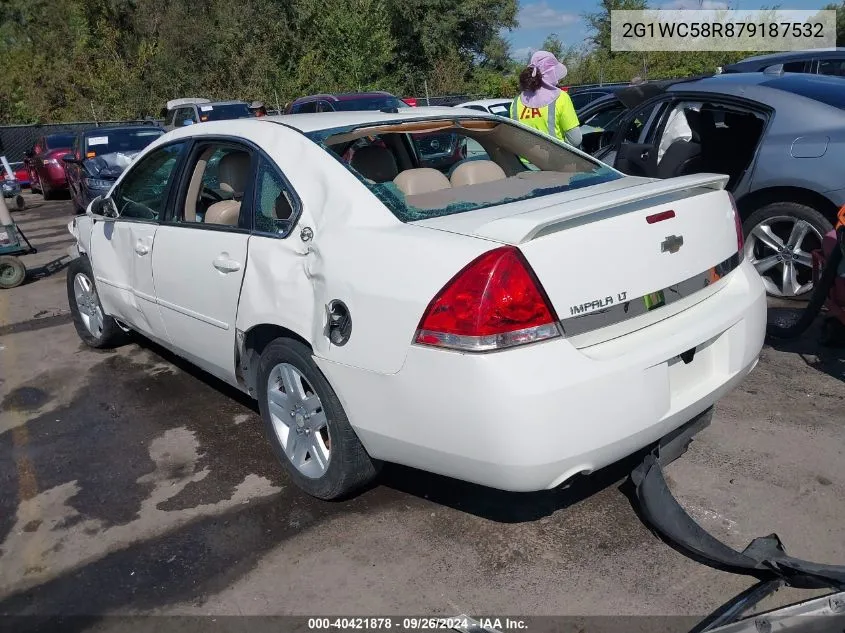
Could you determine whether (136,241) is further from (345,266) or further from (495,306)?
(495,306)

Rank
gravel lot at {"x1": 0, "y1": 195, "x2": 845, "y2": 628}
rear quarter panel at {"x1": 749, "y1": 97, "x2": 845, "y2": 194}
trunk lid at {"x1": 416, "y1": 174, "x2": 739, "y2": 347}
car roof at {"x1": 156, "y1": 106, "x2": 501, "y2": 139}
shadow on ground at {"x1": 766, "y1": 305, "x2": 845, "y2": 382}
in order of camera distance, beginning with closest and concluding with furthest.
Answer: trunk lid at {"x1": 416, "y1": 174, "x2": 739, "y2": 347}
gravel lot at {"x1": 0, "y1": 195, "x2": 845, "y2": 628}
car roof at {"x1": 156, "y1": 106, "x2": 501, "y2": 139}
shadow on ground at {"x1": 766, "y1": 305, "x2": 845, "y2": 382}
rear quarter panel at {"x1": 749, "y1": 97, "x2": 845, "y2": 194}

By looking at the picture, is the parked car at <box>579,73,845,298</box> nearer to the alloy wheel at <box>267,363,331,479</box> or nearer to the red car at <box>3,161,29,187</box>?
the alloy wheel at <box>267,363,331,479</box>

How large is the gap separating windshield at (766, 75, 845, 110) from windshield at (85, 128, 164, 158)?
1085cm

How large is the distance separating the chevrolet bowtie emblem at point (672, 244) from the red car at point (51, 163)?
1572 cm

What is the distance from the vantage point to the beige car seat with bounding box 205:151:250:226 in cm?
375

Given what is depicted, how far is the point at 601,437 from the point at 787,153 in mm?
3563

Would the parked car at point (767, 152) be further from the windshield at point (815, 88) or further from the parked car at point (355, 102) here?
the parked car at point (355, 102)

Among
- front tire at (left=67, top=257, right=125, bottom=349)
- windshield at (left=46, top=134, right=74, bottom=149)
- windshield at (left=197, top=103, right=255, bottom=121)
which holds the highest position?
windshield at (left=197, top=103, right=255, bottom=121)

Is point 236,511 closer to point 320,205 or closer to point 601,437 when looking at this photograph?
point 320,205

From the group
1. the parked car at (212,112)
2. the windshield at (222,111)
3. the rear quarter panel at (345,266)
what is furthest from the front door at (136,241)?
the windshield at (222,111)

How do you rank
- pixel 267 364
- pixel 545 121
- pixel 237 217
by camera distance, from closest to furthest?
pixel 267 364
pixel 237 217
pixel 545 121

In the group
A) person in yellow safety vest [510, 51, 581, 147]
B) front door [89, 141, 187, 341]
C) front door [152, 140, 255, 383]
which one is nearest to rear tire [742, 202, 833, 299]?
person in yellow safety vest [510, 51, 581, 147]

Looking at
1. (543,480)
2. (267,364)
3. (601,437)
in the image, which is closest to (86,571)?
(267,364)

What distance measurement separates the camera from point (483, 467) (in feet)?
8.57
